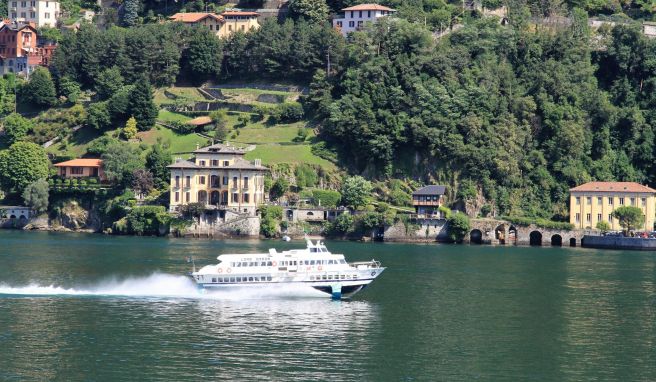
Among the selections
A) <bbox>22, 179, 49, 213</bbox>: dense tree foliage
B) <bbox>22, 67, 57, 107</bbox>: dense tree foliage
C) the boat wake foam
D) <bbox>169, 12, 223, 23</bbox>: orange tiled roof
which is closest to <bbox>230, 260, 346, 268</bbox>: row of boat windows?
the boat wake foam

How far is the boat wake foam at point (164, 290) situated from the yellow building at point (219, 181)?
5475 cm

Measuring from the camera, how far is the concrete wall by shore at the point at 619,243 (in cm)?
13162

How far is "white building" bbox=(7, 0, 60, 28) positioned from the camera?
196000 millimetres

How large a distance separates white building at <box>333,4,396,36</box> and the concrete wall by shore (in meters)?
49.4

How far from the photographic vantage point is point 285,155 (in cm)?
14688

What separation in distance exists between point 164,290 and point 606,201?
7131 centimetres

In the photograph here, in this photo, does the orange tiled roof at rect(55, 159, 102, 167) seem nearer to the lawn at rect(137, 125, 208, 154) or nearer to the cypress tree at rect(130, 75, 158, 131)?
the lawn at rect(137, 125, 208, 154)

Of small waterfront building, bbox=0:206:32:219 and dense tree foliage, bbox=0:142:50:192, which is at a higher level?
dense tree foliage, bbox=0:142:50:192

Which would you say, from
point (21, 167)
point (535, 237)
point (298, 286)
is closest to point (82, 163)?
point (21, 167)

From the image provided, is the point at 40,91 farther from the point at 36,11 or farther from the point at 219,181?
the point at 219,181

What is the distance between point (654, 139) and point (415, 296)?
78772mm

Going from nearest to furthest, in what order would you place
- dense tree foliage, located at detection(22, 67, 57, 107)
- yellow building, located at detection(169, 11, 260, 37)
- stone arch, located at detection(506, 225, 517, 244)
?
1. stone arch, located at detection(506, 225, 517, 244)
2. dense tree foliage, located at detection(22, 67, 57, 107)
3. yellow building, located at detection(169, 11, 260, 37)

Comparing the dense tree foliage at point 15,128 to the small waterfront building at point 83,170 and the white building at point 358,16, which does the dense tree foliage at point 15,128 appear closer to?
the small waterfront building at point 83,170

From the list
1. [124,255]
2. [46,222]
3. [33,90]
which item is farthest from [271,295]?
[33,90]
